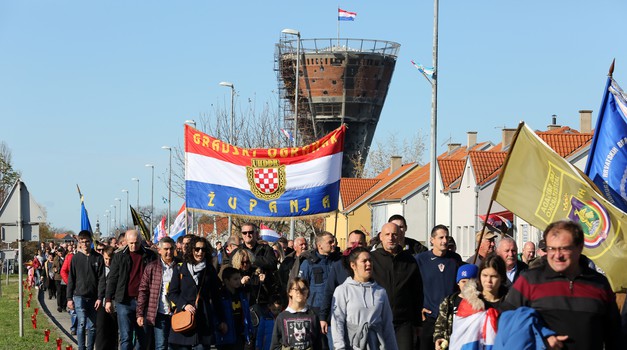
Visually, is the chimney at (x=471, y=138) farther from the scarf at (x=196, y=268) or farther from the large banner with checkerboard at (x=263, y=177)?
the scarf at (x=196, y=268)

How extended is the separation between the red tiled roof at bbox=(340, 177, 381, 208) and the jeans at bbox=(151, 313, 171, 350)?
8740 centimetres

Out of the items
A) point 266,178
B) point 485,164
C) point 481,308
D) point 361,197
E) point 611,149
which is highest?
point 611,149

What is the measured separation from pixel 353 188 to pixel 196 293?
90.3 m

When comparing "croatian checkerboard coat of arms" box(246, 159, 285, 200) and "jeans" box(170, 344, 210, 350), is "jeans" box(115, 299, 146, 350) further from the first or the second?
"croatian checkerboard coat of arms" box(246, 159, 285, 200)

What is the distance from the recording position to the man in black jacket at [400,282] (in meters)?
12.6

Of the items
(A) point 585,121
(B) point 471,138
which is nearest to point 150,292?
(A) point 585,121

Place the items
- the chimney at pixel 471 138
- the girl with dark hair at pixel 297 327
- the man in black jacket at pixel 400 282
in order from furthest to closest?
the chimney at pixel 471 138 < the man in black jacket at pixel 400 282 < the girl with dark hair at pixel 297 327

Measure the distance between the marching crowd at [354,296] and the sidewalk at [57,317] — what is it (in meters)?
4.30

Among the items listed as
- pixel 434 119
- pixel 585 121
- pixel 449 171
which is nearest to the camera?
pixel 434 119

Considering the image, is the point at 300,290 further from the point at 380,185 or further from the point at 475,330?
the point at 380,185

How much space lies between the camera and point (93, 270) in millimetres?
18438

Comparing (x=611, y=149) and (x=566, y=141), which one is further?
(x=566, y=141)

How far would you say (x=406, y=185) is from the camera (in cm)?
9038

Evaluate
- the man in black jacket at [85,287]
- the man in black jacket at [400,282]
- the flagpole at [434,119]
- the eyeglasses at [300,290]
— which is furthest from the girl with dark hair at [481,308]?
the flagpole at [434,119]
